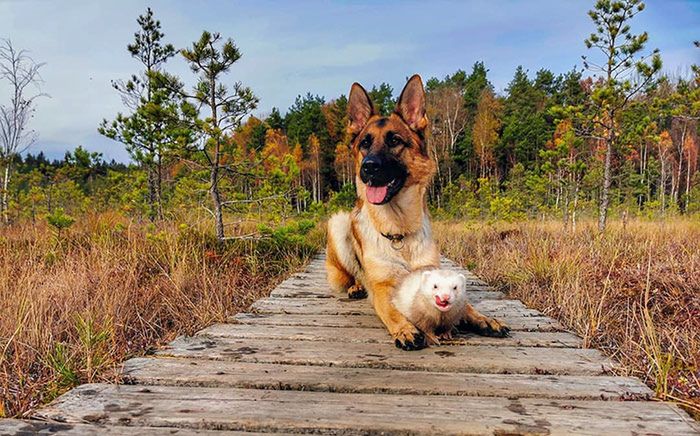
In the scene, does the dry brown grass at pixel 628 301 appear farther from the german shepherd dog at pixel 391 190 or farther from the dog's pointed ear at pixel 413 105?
the dog's pointed ear at pixel 413 105

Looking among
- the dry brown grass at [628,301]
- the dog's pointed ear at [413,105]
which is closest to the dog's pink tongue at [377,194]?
the dog's pointed ear at [413,105]

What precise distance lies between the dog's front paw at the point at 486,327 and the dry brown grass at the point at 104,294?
190cm

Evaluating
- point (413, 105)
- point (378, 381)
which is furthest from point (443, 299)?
point (413, 105)

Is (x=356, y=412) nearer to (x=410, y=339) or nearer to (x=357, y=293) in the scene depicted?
(x=410, y=339)

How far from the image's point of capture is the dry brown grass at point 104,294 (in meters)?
2.05

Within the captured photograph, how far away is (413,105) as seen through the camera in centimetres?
340

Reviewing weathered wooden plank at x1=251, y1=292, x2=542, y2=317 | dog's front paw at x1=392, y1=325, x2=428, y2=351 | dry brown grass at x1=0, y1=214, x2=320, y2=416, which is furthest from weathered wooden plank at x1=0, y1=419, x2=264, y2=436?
weathered wooden plank at x1=251, y1=292, x2=542, y2=317

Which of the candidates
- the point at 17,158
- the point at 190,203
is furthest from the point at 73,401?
the point at 17,158

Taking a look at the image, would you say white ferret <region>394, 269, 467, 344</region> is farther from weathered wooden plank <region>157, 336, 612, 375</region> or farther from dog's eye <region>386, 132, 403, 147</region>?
dog's eye <region>386, 132, 403, 147</region>

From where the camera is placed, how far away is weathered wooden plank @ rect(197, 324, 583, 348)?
247 centimetres

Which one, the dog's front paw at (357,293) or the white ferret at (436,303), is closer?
the white ferret at (436,303)

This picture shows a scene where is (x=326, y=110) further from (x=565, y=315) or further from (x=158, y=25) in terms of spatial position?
(x=565, y=315)

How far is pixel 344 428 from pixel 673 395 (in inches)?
60.8

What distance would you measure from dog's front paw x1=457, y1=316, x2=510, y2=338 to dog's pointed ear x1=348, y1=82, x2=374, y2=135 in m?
1.96
